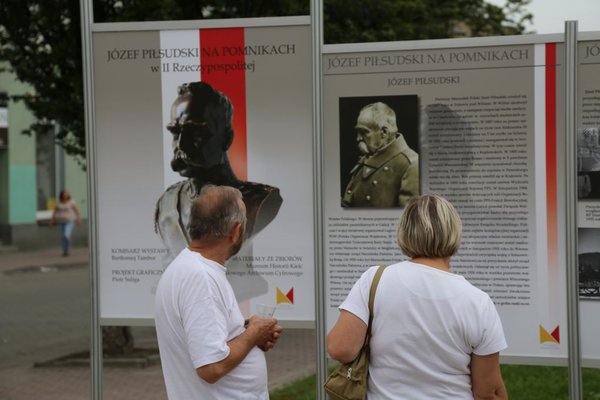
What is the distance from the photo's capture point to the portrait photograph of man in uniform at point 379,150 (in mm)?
5051

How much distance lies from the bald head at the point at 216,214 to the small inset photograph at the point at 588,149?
2.02m

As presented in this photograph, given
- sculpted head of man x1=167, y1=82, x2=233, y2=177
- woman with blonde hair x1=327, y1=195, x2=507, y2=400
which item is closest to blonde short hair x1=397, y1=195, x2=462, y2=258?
woman with blonde hair x1=327, y1=195, x2=507, y2=400

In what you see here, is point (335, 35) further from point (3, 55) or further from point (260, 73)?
point (260, 73)

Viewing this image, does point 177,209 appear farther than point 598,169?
Yes

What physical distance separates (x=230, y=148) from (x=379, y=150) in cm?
84

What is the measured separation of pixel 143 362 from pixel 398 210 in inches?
230

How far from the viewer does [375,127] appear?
5090 millimetres

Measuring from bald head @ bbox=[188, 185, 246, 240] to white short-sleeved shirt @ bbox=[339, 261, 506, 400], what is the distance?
0.59 meters

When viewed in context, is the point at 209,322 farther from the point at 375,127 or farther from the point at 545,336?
the point at 545,336

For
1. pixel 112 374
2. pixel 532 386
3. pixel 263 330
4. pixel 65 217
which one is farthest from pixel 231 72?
pixel 65 217

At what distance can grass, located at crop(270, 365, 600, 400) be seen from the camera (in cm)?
806

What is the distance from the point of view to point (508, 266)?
4.89m

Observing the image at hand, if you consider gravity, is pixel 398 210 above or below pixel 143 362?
above

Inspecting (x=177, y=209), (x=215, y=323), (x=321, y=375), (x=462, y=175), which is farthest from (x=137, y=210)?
(x=215, y=323)
